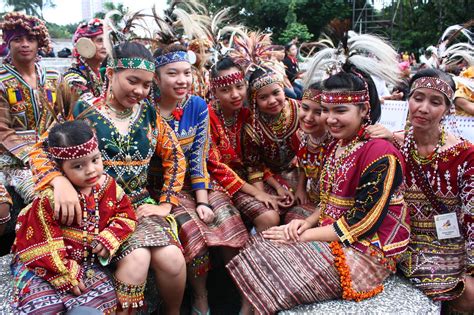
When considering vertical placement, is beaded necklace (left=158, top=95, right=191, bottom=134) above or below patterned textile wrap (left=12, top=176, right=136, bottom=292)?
above

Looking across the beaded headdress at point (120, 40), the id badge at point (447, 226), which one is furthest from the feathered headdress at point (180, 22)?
the id badge at point (447, 226)

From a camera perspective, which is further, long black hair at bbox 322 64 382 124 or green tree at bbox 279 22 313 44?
green tree at bbox 279 22 313 44

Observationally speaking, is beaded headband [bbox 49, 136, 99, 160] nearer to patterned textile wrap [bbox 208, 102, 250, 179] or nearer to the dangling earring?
the dangling earring

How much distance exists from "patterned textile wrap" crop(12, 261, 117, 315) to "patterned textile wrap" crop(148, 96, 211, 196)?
97 centimetres

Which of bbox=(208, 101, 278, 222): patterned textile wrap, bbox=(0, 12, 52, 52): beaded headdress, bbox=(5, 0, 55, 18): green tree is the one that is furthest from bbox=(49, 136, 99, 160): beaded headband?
bbox=(5, 0, 55, 18): green tree

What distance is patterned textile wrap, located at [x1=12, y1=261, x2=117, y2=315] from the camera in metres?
2.04

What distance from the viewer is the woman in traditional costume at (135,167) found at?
2.30m

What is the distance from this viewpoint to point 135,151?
8.71 ft

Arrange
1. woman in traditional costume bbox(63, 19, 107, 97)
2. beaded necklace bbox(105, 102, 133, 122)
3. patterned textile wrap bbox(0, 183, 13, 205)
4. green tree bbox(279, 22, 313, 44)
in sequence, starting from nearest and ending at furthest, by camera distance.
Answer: beaded necklace bbox(105, 102, 133, 122)
patterned textile wrap bbox(0, 183, 13, 205)
woman in traditional costume bbox(63, 19, 107, 97)
green tree bbox(279, 22, 313, 44)

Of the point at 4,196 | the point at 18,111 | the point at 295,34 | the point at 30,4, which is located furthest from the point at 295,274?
the point at 30,4

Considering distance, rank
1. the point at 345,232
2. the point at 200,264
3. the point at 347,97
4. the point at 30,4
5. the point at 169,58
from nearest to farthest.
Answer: the point at 345,232
the point at 347,97
the point at 200,264
the point at 169,58
the point at 30,4

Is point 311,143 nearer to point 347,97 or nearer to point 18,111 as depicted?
point 347,97

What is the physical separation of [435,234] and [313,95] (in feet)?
3.93

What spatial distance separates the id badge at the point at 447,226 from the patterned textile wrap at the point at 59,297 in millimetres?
1879
